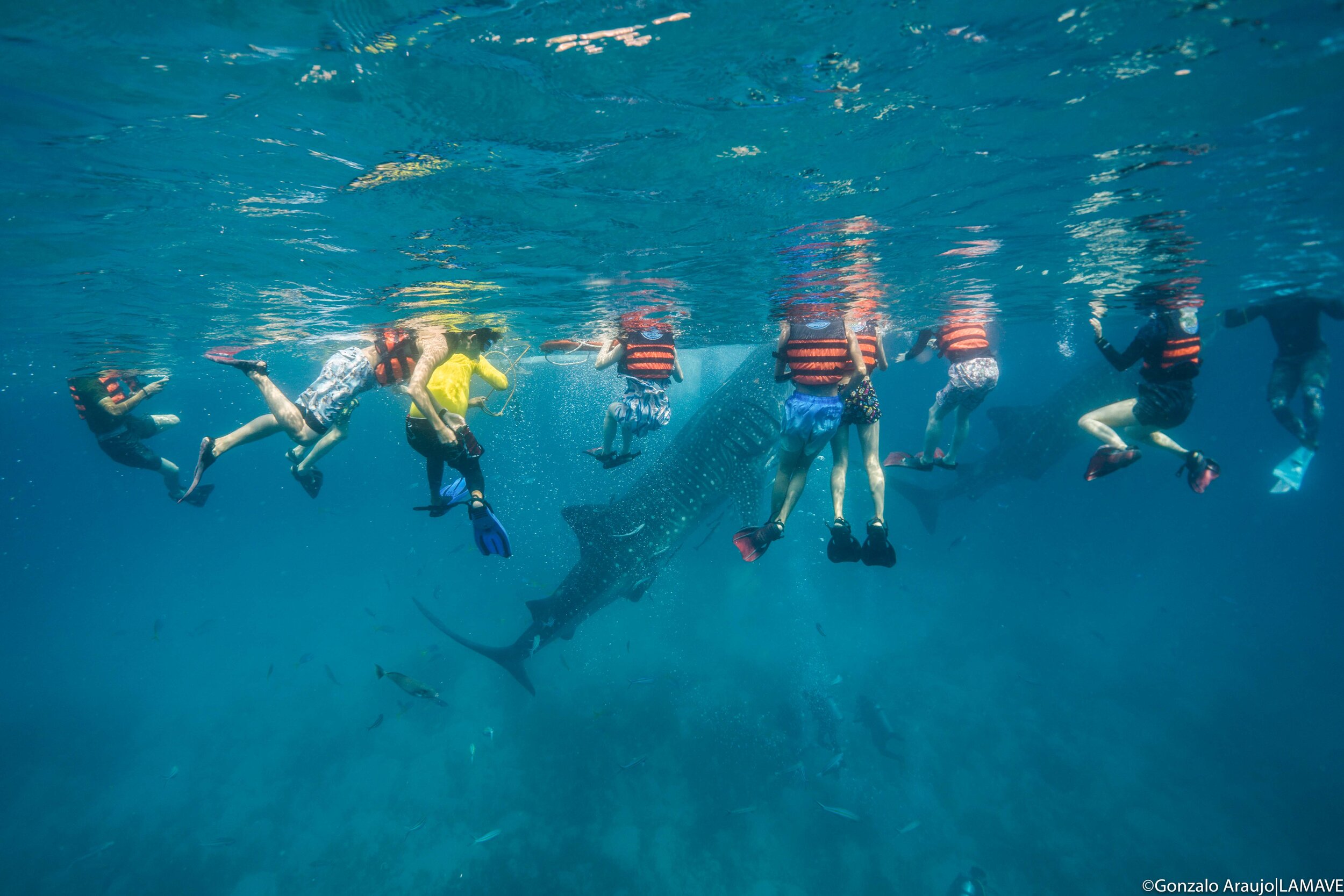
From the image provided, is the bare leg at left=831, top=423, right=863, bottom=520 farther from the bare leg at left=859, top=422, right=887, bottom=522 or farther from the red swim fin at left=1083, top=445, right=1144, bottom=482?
the red swim fin at left=1083, top=445, right=1144, bottom=482

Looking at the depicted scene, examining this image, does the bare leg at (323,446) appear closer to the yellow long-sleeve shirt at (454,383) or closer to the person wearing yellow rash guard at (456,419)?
the person wearing yellow rash guard at (456,419)

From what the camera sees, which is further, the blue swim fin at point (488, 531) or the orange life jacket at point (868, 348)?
the orange life jacket at point (868, 348)

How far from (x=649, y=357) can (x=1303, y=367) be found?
42.2 feet

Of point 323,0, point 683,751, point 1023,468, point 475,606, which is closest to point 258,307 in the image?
point 323,0

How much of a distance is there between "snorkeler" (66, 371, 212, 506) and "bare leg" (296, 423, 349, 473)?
2506mm

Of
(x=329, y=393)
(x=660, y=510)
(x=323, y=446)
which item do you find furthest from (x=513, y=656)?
(x=329, y=393)

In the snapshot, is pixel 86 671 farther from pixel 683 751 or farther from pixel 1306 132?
pixel 1306 132

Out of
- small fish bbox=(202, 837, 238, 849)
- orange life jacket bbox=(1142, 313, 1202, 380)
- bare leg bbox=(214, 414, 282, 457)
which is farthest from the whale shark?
small fish bbox=(202, 837, 238, 849)

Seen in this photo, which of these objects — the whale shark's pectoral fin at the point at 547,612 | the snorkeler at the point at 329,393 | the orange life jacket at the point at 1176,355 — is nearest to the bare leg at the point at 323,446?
the snorkeler at the point at 329,393

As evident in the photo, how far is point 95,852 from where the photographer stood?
44.4ft

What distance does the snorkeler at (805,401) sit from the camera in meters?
6.37

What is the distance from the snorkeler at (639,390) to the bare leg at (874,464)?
3.44 m

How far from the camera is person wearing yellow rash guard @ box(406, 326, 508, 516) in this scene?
6.21 m

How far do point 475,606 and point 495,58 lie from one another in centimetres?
2712
